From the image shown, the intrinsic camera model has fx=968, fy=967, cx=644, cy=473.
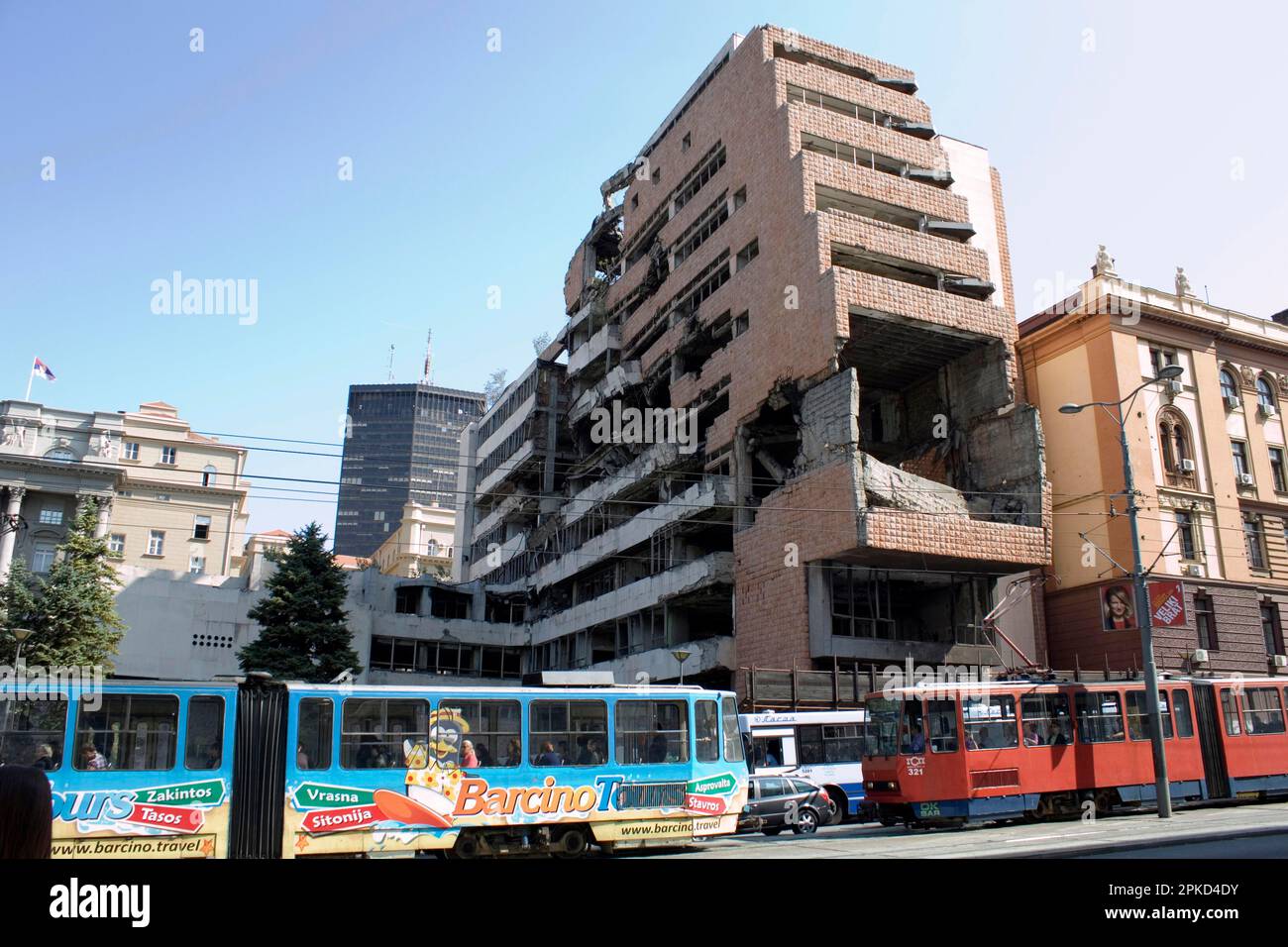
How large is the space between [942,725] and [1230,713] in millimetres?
8858

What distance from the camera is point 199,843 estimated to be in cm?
1474

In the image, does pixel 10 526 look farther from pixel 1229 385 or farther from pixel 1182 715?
pixel 1229 385

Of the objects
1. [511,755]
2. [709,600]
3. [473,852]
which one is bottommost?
[473,852]

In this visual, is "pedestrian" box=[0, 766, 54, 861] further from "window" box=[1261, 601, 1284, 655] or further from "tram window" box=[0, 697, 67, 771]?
"window" box=[1261, 601, 1284, 655]

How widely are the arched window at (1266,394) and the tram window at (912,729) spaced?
33.3m

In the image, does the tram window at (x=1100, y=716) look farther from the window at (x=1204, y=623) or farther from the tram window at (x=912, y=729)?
the window at (x=1204, y=623)

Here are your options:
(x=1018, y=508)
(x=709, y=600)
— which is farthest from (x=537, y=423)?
(x=1018, y=508)

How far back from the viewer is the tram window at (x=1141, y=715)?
22.7m

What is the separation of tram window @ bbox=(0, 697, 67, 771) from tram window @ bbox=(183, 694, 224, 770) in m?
1.73

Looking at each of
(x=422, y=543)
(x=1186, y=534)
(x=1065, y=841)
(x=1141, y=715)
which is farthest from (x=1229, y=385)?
(x=422, y=543)

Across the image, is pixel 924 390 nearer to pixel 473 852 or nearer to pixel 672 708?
pixel 672 708

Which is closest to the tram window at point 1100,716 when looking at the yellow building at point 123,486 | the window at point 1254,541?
the window at point 1254,541

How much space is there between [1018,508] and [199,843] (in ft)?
109
